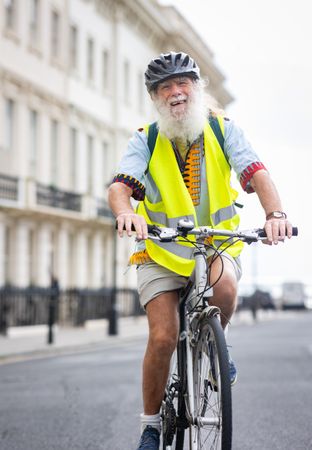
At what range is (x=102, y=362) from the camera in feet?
51.8

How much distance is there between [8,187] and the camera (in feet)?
98.3

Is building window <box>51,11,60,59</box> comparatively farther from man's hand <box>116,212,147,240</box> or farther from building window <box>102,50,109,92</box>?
man's hand <box>116,212,147,240</box>

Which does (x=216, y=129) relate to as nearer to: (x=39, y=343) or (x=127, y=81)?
(x=39, y=343)

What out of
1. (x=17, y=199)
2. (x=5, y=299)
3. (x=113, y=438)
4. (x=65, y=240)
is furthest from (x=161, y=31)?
(x=113, y=438)

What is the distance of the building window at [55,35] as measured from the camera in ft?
116

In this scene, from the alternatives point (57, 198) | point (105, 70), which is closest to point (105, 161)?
point (105, 70)

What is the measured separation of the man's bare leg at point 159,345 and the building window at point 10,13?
27417 mm

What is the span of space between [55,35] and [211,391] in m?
32.1

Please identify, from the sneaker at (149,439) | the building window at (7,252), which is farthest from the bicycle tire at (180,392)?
the building window at (7,252)

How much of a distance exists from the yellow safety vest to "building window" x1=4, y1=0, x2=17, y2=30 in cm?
2725

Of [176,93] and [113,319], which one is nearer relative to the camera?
[176,93]

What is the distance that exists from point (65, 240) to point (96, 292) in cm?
275

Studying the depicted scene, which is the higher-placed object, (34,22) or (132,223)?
(34,22)

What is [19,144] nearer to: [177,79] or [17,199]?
[17,199]
